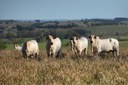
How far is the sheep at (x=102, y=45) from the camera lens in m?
24.9

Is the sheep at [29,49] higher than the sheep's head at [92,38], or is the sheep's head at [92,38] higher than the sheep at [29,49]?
the sheep's head at [92,38]

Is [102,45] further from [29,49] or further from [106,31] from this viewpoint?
[106,31]

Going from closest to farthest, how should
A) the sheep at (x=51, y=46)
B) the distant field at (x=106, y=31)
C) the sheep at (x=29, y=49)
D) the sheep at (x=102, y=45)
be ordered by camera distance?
the sheep at (x=29, y=49)
the sheep at (x=51, y=46)
the sheep at (x=102, y=45)
the distant field at (x=106, y=31)

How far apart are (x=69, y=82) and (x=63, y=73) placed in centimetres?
134

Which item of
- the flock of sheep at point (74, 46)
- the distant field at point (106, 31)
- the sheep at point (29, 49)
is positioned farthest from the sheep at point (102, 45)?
the distant field at point (106, 31)

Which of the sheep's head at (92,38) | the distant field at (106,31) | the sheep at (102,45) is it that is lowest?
the distant field at (106,31)

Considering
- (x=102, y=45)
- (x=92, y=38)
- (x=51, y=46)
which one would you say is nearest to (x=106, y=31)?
(x=102, y=45)

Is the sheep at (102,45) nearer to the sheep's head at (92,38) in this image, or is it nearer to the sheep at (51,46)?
the sheep's head at (92,38)

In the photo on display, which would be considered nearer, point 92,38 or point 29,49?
point 29,49

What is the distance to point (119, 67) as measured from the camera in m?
13.8

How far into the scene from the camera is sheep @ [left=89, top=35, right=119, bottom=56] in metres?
24.9

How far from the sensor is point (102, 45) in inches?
1007

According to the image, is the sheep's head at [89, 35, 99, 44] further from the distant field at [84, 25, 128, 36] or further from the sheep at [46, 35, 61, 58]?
the distant field at [84, 25, 128, 36]

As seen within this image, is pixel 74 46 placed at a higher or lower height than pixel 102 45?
lower
